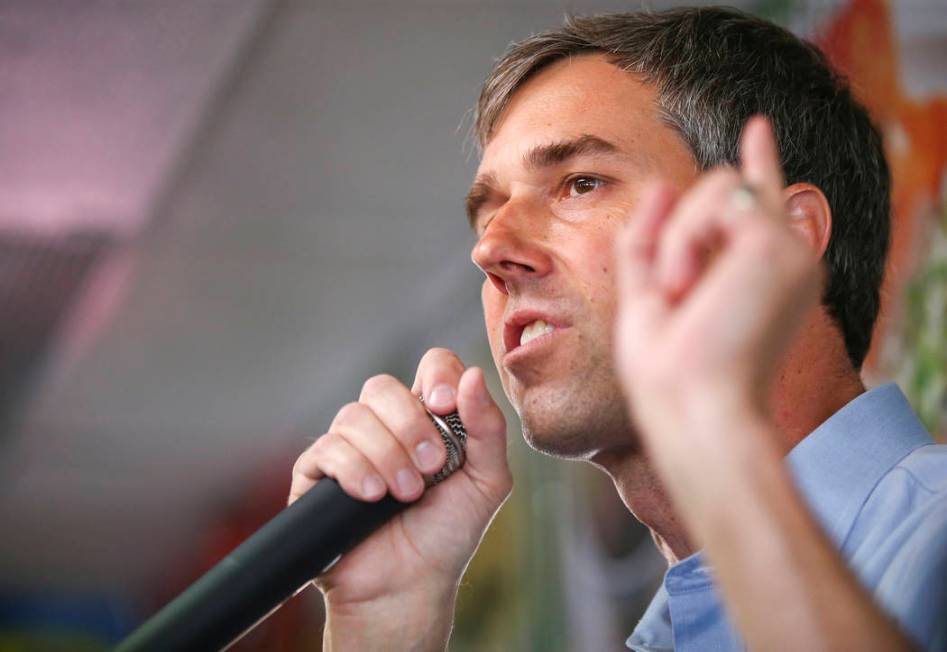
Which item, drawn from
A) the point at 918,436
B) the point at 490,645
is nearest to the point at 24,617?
the point at 490,645

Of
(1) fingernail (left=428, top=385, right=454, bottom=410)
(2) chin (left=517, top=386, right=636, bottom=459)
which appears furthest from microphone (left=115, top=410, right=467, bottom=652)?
(2) chin (left=517, top=386, right=636, bottom=459)

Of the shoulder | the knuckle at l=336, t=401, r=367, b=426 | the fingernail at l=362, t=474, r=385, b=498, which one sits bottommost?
the shoulder

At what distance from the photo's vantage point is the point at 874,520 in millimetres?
1032

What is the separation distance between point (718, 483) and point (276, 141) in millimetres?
3229

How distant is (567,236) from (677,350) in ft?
2.36

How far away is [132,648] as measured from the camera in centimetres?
89

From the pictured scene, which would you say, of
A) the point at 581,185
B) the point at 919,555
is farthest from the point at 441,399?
the point at 919,555

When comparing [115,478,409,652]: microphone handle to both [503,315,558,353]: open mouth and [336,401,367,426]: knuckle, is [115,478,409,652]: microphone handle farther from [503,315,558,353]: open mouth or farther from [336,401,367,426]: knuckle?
[503,315,558,353]: open mouth

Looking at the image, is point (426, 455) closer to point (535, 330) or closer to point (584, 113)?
point (535, 330)

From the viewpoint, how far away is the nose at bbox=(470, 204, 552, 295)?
129 cm

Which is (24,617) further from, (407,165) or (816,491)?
(816,491)

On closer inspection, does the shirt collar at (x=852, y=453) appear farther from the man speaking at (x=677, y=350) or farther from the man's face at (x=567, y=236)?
the man's face at (x=567, y=236)

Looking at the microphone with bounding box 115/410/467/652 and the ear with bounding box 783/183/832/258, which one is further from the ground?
the ear with bounding box 783/183/832/258

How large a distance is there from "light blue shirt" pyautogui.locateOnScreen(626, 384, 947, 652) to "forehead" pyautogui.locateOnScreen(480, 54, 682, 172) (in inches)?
17.2
